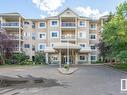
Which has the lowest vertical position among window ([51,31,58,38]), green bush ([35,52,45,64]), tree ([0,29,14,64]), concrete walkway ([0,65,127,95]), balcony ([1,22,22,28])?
concrete walkway ([0,65,127,95])

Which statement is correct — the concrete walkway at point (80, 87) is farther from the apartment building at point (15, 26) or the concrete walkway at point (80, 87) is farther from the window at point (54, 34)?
the window at point (54, 34)

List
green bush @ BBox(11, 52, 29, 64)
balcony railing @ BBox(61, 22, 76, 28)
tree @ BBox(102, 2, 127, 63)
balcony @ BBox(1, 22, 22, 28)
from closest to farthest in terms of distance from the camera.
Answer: tree @ BBox(102, 2, 127, 63) < green bush @ BBox(11, 52, 29, 64) < balcony @ BBox(1, 22, 22, 28) < balcony railing @ BBox(61, 22, 76, 28)

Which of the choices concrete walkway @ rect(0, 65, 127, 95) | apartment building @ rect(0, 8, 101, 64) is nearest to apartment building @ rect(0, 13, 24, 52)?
apartment building @ rect(0, 8, 101, 64)

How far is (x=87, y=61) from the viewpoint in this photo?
57938 millimetres

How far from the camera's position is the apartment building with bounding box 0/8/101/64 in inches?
2228

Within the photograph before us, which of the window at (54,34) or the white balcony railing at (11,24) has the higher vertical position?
the white balcony railing at (11,24)

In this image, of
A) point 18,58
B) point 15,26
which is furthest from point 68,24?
point 18,58

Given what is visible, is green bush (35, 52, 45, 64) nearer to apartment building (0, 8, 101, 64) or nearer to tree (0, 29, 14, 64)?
apartment building (0, 8, 101, 64)

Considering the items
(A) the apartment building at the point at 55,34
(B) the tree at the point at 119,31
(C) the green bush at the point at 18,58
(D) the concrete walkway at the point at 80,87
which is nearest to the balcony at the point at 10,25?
(A) the apartment building at the point at 55,34

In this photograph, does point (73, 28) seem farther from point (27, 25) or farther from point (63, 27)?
point (27, 25)

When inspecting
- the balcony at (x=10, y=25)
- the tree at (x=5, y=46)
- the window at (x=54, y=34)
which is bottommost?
the tree at (x=5, y=46)

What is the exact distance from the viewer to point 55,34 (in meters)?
58.1

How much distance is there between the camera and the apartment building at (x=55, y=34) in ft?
186

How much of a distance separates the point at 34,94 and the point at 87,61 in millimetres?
45525
